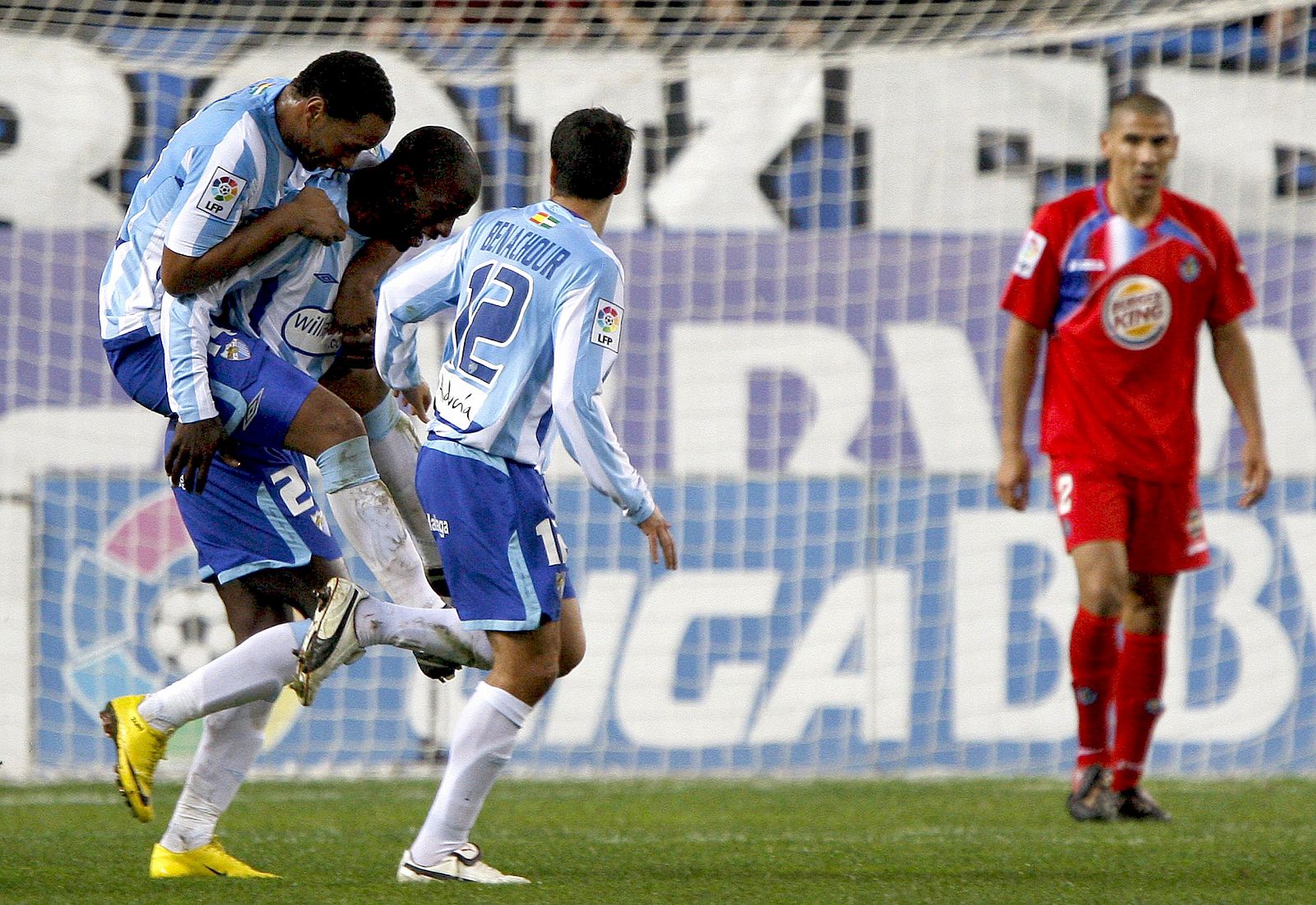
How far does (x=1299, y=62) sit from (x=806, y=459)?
3119 millimetres

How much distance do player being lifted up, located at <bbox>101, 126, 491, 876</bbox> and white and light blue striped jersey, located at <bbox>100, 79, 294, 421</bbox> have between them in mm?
107

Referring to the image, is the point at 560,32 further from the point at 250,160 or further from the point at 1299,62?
the point at 250,160

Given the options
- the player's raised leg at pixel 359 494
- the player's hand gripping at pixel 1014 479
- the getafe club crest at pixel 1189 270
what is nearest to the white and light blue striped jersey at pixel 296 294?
the player's raised leg at pixel 359 494

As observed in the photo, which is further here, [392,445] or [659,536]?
[392,445]

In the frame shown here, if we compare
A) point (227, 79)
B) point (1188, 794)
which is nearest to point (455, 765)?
point (1188, 794)

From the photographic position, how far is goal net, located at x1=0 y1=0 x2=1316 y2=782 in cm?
739

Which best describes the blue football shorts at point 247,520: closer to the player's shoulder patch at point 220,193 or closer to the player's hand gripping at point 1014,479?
the player's shoulder patch at point 220,193

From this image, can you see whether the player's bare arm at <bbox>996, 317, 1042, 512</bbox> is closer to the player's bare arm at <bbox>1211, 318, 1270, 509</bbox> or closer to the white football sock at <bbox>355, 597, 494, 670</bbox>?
the player's bare arm at <bbox>1211, 318, 1270, 509</bbox>

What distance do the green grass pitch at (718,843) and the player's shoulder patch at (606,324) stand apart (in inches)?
43.3

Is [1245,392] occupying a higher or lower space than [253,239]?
lower

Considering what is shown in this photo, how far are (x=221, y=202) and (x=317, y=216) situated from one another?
21 centimetres

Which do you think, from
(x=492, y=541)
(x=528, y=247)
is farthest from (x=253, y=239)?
(x=492, y=541)

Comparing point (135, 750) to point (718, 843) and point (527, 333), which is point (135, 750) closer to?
point (527, 333)

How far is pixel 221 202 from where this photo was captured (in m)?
3.84
